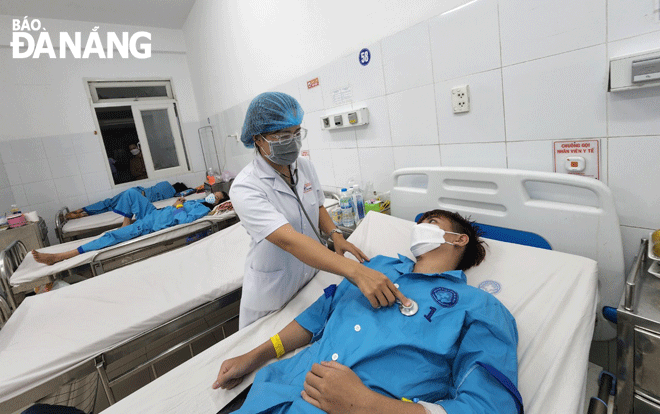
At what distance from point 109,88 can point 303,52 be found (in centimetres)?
409

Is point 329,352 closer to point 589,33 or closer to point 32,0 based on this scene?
point 589,33

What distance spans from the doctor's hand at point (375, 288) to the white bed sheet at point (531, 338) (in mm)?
461

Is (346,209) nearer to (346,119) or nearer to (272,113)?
(346,119)

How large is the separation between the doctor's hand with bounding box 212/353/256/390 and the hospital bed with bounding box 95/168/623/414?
22 mm

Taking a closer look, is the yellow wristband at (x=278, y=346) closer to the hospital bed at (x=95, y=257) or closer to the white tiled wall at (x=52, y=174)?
the hospital bed at (x=95, y=257)

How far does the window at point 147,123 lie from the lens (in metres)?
5.03

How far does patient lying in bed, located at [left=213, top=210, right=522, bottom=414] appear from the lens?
834 millimetres

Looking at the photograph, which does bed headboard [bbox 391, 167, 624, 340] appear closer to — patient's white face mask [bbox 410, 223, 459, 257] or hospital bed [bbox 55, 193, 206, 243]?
patient's white face mask [bbox 410, 223, 459, 257]

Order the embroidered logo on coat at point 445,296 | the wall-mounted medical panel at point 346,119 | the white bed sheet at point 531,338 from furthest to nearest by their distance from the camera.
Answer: the wall-mounted medical panel at point 346,119, the embroidered logo on coat at point 445,296, the white bed sheet at point 531,338

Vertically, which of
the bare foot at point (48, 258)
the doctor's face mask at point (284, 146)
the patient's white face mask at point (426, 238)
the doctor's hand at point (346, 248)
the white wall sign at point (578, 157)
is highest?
the doctor's face mask at point (284, 146)

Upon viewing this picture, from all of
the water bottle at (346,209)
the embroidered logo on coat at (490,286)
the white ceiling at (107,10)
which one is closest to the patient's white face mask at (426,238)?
the embroidered logo on coat at (490,286)

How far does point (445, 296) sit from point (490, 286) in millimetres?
323

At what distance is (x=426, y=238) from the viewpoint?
129 cm

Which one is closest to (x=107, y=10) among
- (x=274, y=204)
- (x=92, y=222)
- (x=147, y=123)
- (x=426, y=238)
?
(x=147, y=123)
